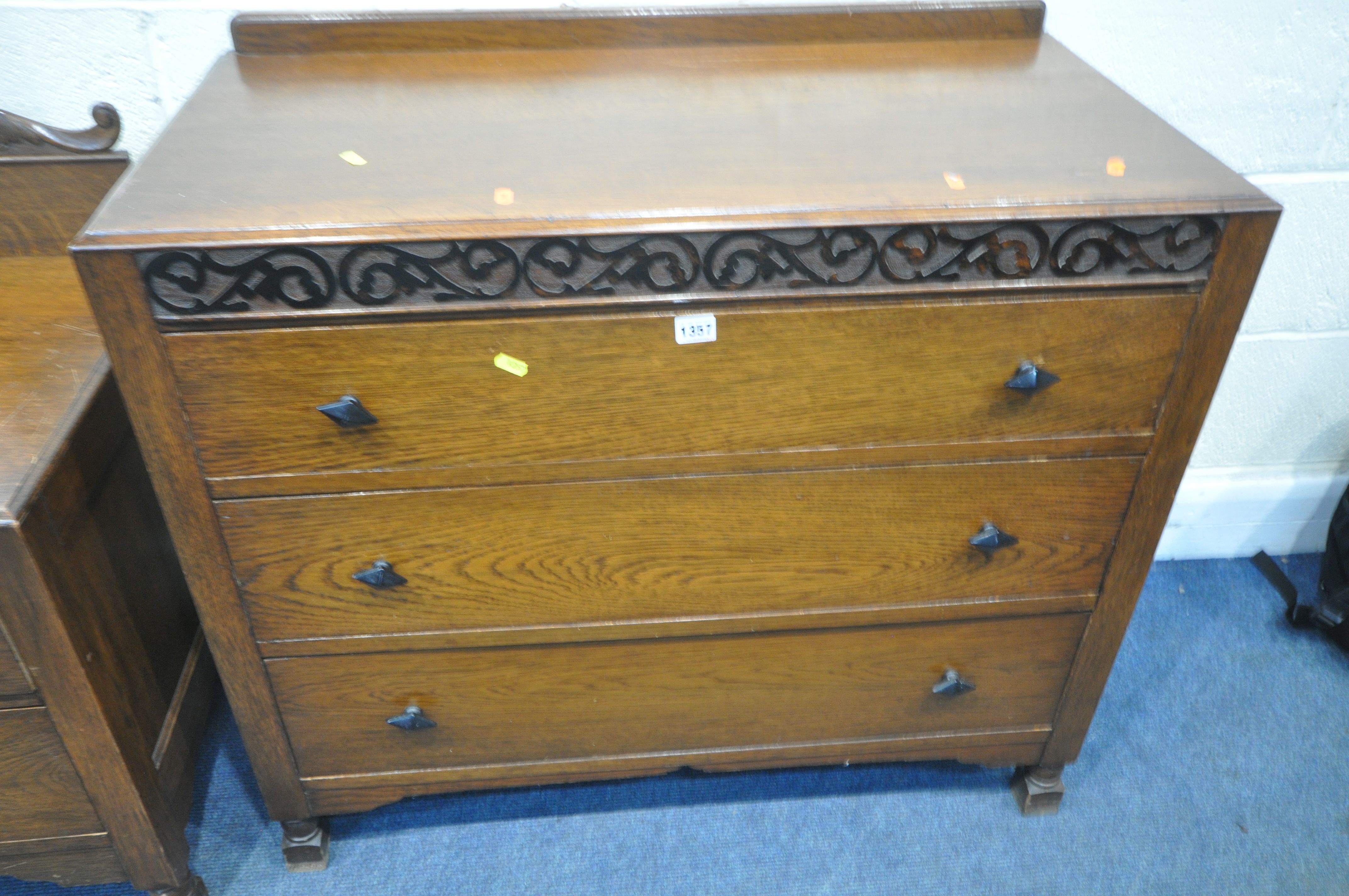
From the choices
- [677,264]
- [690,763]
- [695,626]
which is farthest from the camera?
[690,763]

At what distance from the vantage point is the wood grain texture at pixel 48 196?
112cm

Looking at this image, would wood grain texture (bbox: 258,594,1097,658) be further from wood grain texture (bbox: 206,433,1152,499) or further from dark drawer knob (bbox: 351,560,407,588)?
wood grain texture (bbox: 206,433,1152,499)

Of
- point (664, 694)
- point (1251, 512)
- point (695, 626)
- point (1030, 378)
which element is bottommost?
point (1251, 512)

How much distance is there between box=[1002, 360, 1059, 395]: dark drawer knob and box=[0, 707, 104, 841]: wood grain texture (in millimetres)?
1031

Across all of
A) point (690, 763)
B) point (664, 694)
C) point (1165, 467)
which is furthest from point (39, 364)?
point (1165, 467)

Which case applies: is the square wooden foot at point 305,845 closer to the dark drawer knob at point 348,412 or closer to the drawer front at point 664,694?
the drawer front at point 664,694

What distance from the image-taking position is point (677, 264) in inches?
31.2

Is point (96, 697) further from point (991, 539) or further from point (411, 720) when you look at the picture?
point (991, 539)

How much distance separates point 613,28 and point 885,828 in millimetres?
1127

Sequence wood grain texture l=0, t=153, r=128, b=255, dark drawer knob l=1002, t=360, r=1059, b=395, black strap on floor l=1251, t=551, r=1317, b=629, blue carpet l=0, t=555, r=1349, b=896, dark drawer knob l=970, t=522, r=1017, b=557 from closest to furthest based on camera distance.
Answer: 1. dark drawer knob l=1002, t=360, r=1059, b=395
2. dark drawer knob l=970, t=522, r=1017, b=557
3. wood grain texture l=0, t=153, r=128, b=255
4. blue carpet l=0, t=555, r=1349, b=896
5. black strap on floor l=1251, t=551, r=1317, b=629

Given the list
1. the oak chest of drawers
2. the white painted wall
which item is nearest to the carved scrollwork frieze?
→ the oak chest of drawers

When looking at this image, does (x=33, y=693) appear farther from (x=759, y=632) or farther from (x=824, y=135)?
(x=824, y=135)

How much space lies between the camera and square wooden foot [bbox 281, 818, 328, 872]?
1210 mm

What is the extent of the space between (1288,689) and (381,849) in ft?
4.68
